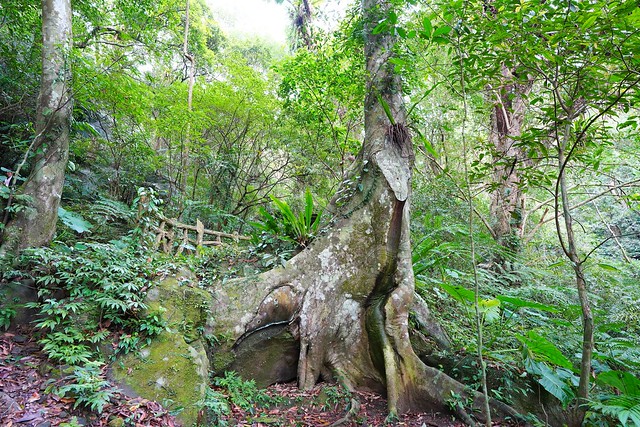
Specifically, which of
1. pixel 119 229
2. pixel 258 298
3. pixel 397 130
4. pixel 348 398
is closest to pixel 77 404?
pixel 258 298

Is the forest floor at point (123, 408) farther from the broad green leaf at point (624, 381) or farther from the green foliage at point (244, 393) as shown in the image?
the broad green leaf at point (624, 381)

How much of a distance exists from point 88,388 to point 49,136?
2953 millimetres

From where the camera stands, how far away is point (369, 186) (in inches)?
180

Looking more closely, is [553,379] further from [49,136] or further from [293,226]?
[49,136]

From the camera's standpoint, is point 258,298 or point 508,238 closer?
point 258,298

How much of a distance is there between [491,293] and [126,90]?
6792 mm

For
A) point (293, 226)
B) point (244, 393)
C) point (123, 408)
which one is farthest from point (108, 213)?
point (123, 408)

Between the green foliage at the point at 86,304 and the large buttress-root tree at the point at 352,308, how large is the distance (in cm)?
84

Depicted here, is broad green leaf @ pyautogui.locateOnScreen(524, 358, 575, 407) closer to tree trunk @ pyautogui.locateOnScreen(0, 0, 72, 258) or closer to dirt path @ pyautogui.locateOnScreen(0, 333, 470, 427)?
dirt path @ pyautogui.locateOnScreen(0, 333, 470, 427)

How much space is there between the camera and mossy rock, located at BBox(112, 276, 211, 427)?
8.80ft

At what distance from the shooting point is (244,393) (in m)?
3.41

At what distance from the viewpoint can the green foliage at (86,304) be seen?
2.76m

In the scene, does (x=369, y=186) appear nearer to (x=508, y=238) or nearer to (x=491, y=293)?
(x=491, y=293)

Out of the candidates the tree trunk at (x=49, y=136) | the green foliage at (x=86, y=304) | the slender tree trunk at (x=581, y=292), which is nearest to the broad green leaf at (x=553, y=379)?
the slender tree trunk at (x=581, y=292)
